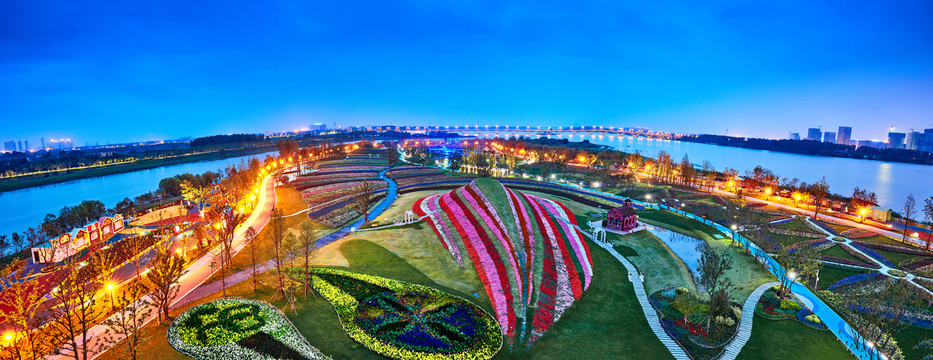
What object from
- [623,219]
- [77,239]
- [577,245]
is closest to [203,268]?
[77,239]

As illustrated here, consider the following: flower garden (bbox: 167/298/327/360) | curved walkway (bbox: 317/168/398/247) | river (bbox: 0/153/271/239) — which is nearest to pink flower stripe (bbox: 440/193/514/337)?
flower garden (bbox: 167/298/327/360)

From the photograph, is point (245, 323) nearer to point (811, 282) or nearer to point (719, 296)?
point (719, 296)

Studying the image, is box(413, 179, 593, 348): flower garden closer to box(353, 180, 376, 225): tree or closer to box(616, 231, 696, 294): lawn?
box(616, 231, 696, 294): lawn

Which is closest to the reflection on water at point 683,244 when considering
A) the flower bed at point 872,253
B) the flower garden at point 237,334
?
the flower bed at point 872,253

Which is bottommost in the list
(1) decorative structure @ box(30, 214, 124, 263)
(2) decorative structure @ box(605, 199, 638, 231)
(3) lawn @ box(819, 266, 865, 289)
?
(3) lawn @ box(819, 266, 865, 289)

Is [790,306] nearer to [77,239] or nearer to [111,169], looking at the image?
[77,239]

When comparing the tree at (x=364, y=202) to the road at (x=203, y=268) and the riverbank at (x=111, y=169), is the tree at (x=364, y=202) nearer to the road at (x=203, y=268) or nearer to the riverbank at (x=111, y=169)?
the road at (x=203, y=268)
